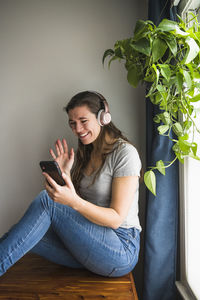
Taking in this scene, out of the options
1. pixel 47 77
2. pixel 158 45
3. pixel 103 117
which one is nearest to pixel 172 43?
pixel 158 45

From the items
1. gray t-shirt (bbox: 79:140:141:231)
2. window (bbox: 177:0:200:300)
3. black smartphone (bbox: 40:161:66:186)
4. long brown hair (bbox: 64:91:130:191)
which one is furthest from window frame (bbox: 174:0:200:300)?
black smartphone (bbox: 40:161:66:186)

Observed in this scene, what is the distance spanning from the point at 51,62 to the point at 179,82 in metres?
1.05

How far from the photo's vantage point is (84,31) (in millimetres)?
1692

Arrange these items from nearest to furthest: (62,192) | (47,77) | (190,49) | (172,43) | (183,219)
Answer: (190,49) < (172,43) < (62,192) < (183,219) < (47,77)

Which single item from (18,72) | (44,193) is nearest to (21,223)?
(44,193)

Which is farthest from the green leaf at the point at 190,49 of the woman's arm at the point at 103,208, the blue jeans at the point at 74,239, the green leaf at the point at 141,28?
the blue jeans at the point at 74,239

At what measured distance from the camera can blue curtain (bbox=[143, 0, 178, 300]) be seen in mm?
1296

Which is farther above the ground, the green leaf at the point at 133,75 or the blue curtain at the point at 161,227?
the green leaf at the point at 133,75

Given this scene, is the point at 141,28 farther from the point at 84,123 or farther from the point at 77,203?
the point at 77,203

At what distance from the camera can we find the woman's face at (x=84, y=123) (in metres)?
1.35

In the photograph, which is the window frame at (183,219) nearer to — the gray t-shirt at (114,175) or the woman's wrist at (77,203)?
the gray t-shirt at (114,175)

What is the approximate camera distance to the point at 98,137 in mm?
1444

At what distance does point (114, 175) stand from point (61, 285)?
547 mm

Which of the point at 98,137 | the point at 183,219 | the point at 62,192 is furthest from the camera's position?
the point at 98,137
